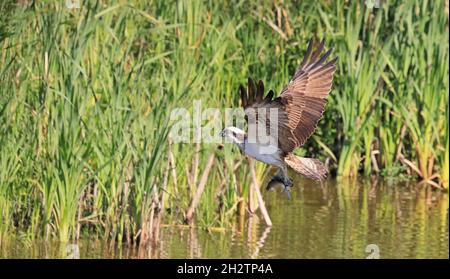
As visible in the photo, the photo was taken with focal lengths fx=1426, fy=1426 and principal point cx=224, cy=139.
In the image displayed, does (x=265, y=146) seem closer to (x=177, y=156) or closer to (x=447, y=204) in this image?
(x=177, y=156)

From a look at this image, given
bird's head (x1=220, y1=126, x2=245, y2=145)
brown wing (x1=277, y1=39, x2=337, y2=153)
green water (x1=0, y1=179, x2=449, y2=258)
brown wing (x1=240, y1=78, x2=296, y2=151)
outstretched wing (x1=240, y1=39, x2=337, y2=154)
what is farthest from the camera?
green water (x1=0, y1=179, x2=449, y2=258)

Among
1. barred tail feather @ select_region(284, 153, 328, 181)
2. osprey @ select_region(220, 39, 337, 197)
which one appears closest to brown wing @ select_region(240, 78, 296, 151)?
osprey @ select_region(220, 39, 337, 197)

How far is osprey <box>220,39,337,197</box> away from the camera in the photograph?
19.6ft

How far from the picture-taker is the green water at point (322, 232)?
8258 millimetres

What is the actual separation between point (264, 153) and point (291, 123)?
10.5 inches

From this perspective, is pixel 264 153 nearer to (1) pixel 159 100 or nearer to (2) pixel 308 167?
(2) pixel 308 167

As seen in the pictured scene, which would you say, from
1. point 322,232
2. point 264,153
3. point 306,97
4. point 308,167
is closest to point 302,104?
point 306,97

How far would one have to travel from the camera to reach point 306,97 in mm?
6371

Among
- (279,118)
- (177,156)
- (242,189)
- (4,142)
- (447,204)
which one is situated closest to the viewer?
(279,118)

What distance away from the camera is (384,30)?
10633mm

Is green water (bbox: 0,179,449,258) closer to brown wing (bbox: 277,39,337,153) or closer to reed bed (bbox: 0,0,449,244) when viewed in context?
reed bed (bbox: 0,0,449,244)

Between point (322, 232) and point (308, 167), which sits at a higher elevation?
point (308, 167)

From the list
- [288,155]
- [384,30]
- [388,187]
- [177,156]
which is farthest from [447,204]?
[288,155]

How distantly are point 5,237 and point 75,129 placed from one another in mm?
717
